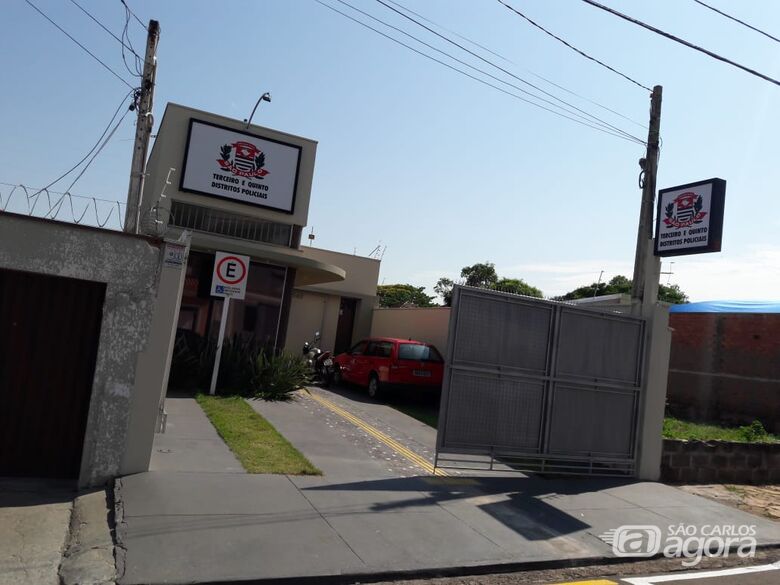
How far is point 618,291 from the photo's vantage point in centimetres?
4928

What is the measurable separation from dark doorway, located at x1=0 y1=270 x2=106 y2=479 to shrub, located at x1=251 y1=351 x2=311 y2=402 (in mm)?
5783

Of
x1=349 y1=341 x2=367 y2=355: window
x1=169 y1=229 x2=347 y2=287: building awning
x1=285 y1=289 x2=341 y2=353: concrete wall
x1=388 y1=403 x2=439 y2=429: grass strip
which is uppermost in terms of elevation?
x1=169 y1=229 x2=347 y2=287: building awning

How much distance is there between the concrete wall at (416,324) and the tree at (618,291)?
25.5 m

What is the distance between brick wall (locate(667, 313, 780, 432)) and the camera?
18141mm

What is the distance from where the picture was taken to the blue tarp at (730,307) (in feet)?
62.9

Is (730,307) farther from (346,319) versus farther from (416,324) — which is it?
(346,319)

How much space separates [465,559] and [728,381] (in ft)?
53.8

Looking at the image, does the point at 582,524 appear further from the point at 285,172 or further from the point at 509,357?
the point at 285,172

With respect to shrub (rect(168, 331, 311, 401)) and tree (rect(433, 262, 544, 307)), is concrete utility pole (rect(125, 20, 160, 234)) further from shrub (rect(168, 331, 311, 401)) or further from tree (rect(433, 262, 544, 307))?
tree (rect(433, 262, 544, 307))

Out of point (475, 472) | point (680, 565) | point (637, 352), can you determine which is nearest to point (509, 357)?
point (475, 472)

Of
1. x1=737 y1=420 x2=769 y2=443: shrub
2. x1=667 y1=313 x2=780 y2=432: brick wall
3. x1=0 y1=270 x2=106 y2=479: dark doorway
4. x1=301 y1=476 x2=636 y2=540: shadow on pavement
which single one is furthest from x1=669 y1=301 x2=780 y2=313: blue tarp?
x1=0 y1=270 x2=106 y2=479: dark doorway

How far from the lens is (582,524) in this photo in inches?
283

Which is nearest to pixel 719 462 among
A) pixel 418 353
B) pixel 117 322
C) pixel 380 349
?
pixel 418 353

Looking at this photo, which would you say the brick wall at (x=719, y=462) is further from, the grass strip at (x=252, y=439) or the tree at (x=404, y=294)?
the tree at (x=404, y=294)
